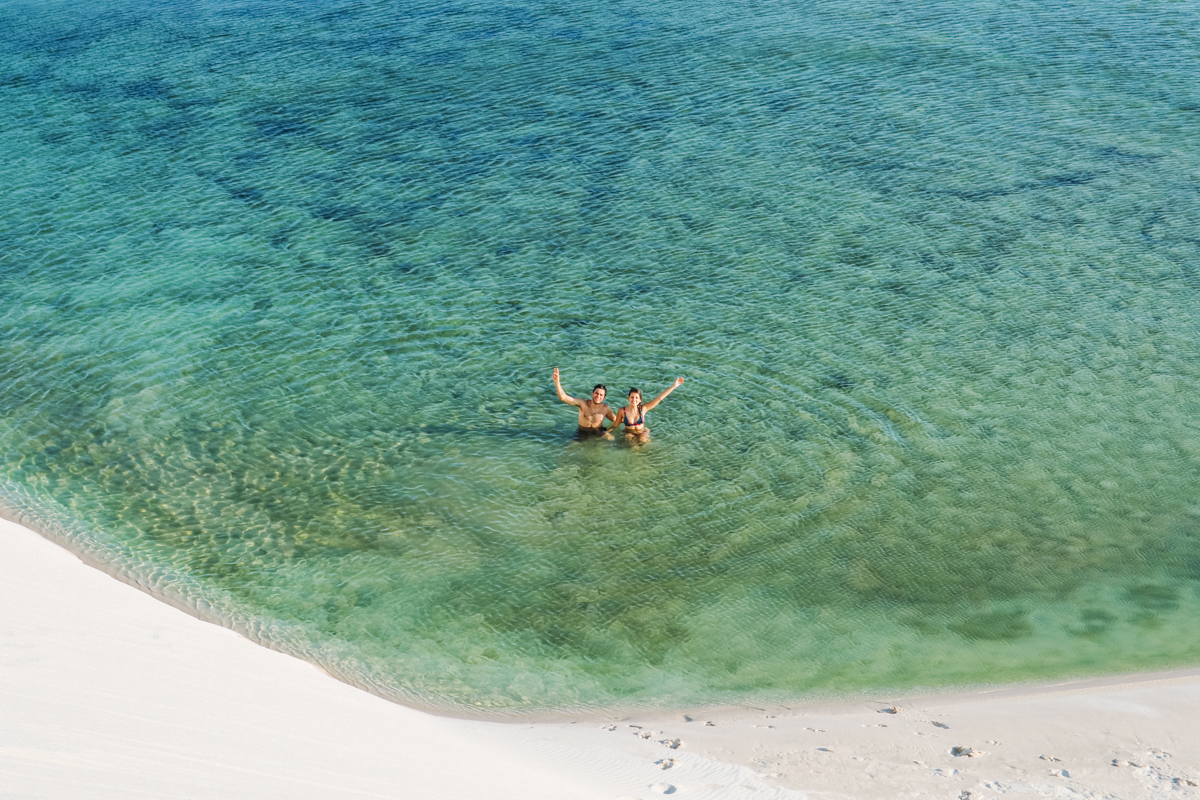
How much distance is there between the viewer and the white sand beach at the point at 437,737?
5949 millimetres

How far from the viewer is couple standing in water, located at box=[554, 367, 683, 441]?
434 inches

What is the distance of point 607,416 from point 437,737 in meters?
4.62

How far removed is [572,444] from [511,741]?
4.33 m

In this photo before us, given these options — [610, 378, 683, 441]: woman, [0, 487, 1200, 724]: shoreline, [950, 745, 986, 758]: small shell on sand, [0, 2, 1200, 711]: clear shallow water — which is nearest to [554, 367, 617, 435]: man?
[610, 378, 683, 441]: woman

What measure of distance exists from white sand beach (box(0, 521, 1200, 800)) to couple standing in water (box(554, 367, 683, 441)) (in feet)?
12.6

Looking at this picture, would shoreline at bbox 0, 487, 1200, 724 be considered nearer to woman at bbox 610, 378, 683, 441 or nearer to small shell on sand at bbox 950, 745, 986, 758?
small shell on sand at bbox 950, 745, 986, 758

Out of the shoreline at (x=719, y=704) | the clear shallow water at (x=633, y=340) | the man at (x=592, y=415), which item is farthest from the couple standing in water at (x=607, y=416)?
the shoreline at (x=719, y=704)

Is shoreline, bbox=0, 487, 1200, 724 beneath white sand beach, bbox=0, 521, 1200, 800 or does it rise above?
beneath

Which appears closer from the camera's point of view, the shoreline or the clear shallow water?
the shoreline

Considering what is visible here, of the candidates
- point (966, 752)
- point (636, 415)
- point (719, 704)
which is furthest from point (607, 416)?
point (966, 752)

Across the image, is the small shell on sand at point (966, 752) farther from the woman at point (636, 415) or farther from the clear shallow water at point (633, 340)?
the woman at point (636, 415)

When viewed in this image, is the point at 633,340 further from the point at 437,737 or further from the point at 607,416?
the point at 437,737

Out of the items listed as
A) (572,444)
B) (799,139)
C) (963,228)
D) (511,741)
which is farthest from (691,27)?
(511,741)

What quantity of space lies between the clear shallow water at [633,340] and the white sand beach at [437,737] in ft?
1.82
